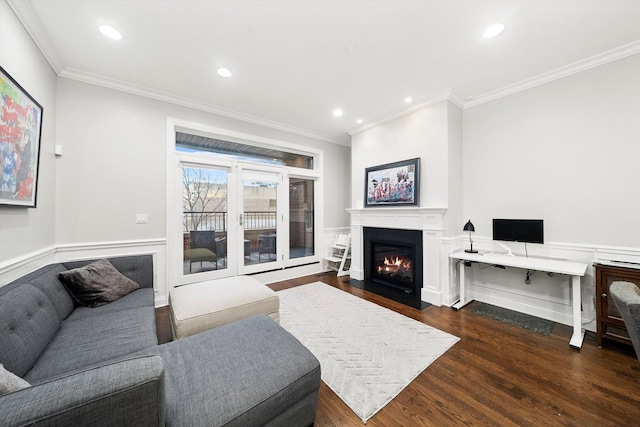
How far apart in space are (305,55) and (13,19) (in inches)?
89.2

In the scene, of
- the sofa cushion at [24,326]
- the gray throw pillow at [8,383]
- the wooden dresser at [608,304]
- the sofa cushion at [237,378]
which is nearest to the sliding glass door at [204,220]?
the sofa cushion at [24,326]

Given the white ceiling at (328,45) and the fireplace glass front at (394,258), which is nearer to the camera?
the white ceiling at (328,45)

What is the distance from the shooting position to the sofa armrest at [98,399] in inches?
26.8

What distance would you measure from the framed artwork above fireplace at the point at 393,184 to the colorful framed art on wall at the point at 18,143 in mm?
3910

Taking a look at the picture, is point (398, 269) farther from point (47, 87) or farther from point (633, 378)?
point (47, 87)

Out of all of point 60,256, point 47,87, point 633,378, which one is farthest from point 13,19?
point 633,378

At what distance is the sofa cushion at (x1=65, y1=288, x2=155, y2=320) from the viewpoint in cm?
194

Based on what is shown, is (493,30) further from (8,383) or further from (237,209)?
(237,209)

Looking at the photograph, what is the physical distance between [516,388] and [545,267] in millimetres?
1312

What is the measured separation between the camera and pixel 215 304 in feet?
6.98

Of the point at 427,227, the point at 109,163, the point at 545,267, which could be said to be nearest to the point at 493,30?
the point at 427,227

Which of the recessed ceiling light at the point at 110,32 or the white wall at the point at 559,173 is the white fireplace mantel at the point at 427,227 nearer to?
the white wall at the point at 559,173

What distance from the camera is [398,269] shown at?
390 cm

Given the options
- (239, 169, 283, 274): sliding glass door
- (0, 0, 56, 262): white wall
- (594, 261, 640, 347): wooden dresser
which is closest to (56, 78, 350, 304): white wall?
(0, 0, 56, 262): white wall
